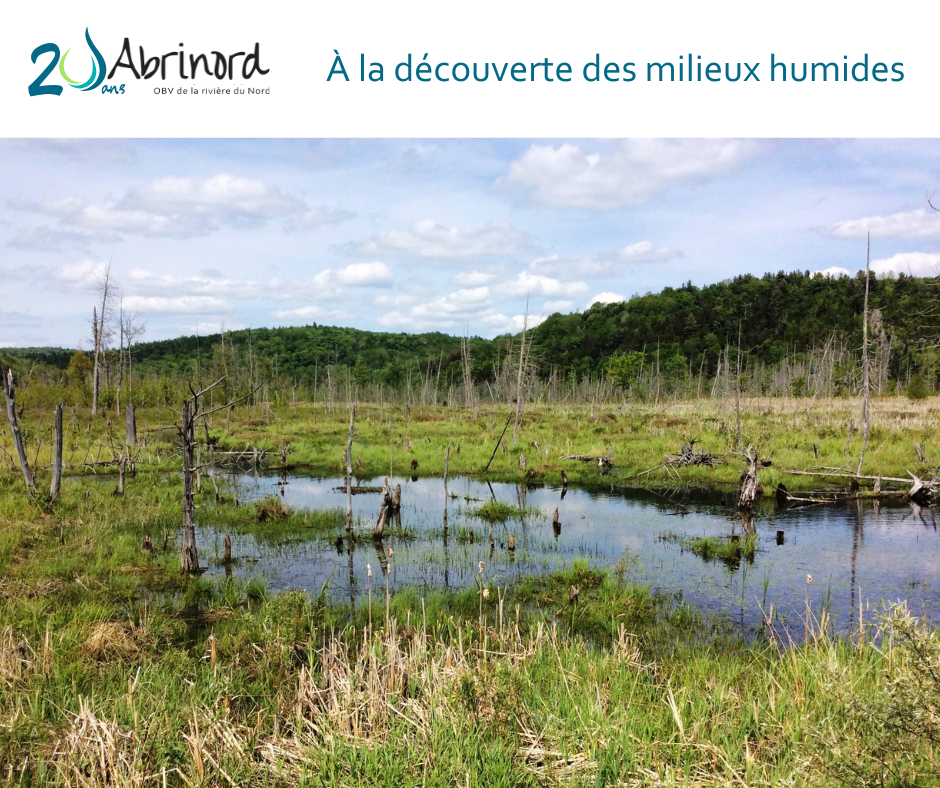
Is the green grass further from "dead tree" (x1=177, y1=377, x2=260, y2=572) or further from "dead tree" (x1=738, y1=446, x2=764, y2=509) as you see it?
"dead tree" (x1=738, y1=446, x2=764, y2=509)

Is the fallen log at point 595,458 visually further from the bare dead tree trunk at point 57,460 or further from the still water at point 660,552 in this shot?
the bare dead tree trunk at point 57,460

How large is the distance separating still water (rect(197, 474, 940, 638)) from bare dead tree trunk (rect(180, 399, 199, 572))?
65 centimetres

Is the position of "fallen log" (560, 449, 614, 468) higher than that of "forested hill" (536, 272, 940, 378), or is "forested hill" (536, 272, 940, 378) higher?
"forested hill" (536, 272, 940, 378)

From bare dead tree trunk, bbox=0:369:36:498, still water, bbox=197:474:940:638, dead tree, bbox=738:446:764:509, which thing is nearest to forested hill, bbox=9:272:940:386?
still water, bbox=197:474:940:638

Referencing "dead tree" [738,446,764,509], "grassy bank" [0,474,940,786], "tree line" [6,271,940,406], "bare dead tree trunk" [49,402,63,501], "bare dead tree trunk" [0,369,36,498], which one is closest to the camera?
"grassy bank" [0,474,940,786]

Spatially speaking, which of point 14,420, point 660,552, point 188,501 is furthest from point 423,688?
point 14,420

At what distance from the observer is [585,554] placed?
48.2ft

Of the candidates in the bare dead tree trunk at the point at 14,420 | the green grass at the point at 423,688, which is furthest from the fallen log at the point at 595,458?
the bare dead tree trunk at the point at 14,420

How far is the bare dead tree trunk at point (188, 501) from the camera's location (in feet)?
39.2

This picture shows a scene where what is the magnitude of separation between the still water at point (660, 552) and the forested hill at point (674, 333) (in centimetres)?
6175

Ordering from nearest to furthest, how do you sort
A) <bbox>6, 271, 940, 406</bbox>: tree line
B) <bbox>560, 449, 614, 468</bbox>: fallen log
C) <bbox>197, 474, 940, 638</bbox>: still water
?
<bbox>197, 474, 940, 638</bbox>: still water → <bbox>560, 449, 614, 468</bbox>: fallen log → <bbox>6, 271, 940, 406</bbox>: tree line

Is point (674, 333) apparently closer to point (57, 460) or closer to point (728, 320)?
point (728, 320)

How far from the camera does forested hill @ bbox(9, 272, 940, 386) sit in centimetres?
9875

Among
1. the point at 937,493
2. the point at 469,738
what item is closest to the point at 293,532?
the point at 469,738
